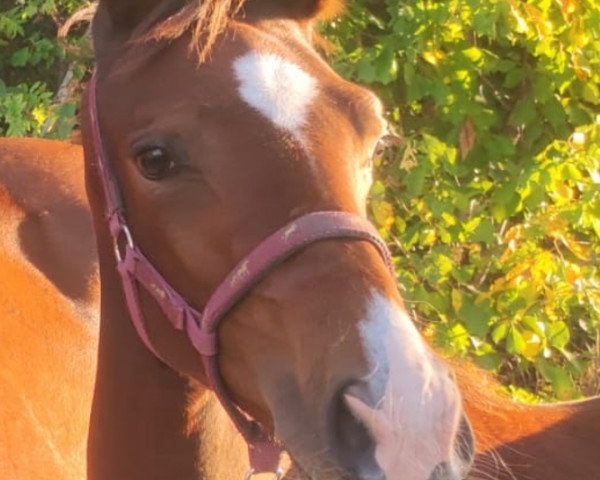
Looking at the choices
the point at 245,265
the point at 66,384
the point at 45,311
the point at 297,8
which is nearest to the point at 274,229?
the point at 245,265

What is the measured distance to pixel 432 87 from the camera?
320 cm

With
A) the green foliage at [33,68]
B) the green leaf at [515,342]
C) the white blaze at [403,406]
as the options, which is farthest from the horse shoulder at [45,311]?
the white blaze at [403,406]

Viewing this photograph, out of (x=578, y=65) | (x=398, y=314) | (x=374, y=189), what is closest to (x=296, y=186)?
(x=398, y=314)

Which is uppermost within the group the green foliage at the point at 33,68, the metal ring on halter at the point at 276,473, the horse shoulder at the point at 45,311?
the metal ring on halter at the point at 276,473

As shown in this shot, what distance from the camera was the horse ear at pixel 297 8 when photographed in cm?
187

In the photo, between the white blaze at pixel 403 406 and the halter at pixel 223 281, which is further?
the halter at pixel 223 281

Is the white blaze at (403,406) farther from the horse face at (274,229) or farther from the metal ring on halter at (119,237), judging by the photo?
the metal ring on halter at (119,237)

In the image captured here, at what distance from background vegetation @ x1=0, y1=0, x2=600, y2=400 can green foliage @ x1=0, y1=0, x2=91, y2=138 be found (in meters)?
0.60

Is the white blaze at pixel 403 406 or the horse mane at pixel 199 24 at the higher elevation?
the horse mane at pixel 199 24

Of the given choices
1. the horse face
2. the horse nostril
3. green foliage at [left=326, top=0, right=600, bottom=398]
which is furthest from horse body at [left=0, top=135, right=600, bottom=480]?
green foliage at [left=326, top=0, right=600, bottom=398]

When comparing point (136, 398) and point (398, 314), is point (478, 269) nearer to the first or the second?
point (136, 398)

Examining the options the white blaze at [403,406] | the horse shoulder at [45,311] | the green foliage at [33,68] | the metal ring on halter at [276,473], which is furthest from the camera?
the green foliage at [33,68]

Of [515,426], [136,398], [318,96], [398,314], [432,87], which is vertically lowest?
[515,426]

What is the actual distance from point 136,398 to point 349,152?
0.57m
